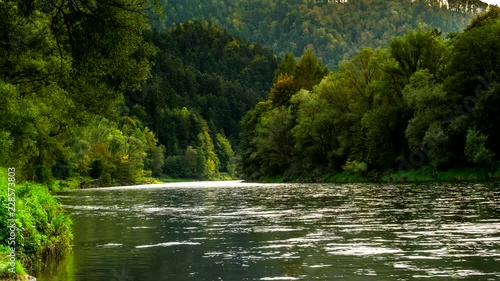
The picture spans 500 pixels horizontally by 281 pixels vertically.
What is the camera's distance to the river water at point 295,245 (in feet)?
67.3

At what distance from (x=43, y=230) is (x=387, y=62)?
91191 mm

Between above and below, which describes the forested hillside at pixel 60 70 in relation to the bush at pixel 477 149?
above

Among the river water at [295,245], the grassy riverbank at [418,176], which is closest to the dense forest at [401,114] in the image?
the grassy riverbank at [418,176]

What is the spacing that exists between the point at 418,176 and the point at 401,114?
13437mm

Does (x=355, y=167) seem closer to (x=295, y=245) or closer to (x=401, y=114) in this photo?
(x=401, y=114)

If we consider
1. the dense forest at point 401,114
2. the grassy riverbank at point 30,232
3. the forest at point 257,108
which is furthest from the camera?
the dense forest at point 401,114

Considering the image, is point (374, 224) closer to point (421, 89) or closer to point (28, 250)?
point (28, 250)

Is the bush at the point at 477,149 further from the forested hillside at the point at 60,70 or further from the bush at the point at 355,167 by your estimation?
the forested hillside at the point at 60,70

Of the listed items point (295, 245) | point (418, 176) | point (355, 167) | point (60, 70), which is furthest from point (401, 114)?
point (295, 245)

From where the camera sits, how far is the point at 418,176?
3745 inches

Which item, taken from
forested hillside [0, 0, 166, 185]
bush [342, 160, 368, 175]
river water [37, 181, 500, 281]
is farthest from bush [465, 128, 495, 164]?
forested hillside [0, 0, 166, 185]

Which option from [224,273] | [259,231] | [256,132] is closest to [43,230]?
[224,273]

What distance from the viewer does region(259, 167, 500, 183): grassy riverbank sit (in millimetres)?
84869

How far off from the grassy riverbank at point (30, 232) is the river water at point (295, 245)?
821 millimetres
